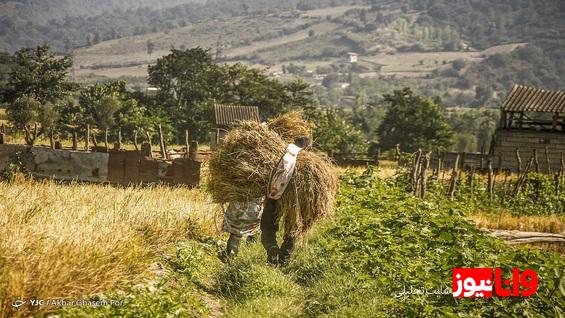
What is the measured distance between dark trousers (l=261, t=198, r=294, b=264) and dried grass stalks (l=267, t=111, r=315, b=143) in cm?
109

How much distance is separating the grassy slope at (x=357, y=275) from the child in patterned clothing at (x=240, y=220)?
11.2 inches

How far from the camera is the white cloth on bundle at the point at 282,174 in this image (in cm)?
810

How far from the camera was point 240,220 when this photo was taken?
8.45 m

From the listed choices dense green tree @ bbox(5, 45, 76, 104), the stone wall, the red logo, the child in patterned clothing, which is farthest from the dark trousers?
dense green tree @ bbox(5, 45, 76, 104)

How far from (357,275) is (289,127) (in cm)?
281

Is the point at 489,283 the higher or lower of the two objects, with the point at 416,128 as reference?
higher

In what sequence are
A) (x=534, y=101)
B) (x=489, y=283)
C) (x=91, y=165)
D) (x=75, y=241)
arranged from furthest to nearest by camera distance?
1. (x=534, y=101)
2. (x=91, y=165)
3. (x=75, y=241)
4. (x=489, y=283)

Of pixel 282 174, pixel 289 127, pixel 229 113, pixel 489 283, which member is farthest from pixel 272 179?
pixel 229 113

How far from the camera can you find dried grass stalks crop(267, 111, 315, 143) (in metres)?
9.06

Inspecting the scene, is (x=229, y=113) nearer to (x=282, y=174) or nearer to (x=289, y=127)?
(x=289, y=127)

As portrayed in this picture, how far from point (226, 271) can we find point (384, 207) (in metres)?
3.52

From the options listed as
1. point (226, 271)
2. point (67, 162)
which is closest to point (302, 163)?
point (226, 271)

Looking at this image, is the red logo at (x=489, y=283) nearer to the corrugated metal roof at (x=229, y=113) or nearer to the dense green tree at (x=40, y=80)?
the corrugated metal roof at (x=229, y=113)

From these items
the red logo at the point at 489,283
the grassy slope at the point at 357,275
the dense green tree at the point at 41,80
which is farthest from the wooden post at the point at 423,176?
the dense green tree at the point at 41,80
